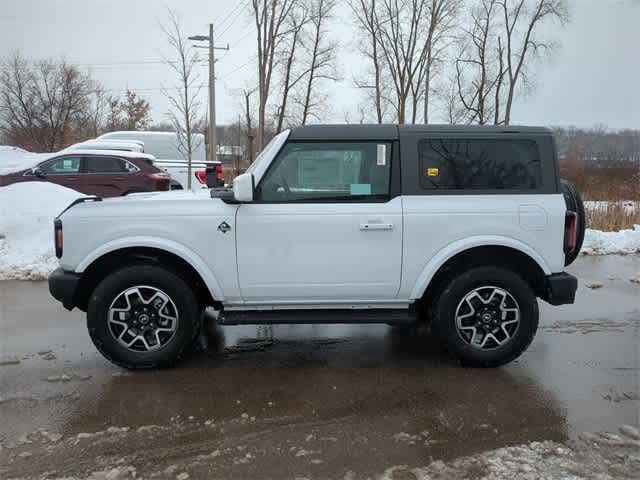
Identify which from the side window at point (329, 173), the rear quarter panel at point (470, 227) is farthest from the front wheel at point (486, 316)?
the side window at point (329, 173)

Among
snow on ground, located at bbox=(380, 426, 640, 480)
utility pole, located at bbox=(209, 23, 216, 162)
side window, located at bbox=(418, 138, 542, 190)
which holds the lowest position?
snow on ground, located at bbox=(380, 426, 640, 480)

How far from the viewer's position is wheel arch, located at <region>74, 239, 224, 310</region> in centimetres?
378

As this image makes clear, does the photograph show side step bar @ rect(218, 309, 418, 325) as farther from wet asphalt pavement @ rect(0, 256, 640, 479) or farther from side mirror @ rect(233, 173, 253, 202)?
side mirror @ rect(233, 173, 253, 202)

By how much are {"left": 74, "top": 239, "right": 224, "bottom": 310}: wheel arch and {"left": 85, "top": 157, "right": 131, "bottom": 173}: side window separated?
9.32 m

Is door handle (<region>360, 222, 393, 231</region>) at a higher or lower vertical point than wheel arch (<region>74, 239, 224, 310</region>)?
higher

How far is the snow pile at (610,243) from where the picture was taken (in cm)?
913

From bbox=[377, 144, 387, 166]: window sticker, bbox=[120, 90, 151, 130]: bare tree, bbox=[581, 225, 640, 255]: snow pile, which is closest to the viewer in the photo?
bbox=[377, 144, 387, 166]: window sticker

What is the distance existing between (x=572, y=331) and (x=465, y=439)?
267 cm

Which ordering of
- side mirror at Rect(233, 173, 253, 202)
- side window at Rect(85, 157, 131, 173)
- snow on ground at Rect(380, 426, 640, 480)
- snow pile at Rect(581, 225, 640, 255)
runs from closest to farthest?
1. snow on ground at Rect(380, 426, 640, 480)
2. side mirror at Rect(233, 173, 253, 202)
3. snow pile at Rect(581, 225, 640, 255)
4. side window at Rect(85, 157, 131, 173)

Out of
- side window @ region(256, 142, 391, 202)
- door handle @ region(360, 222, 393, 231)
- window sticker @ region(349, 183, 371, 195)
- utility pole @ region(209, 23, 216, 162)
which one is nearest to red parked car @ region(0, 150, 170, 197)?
utility pole @ region(209, 23, 216, 162)

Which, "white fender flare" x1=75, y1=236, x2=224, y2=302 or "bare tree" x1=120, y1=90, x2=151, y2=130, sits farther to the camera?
"bare tree" x1=120, y1=90, x2=151, y2=130

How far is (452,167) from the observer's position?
13.0 feet

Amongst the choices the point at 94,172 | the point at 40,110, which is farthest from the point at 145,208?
the point at 40,110

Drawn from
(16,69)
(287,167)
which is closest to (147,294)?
(287,167)
